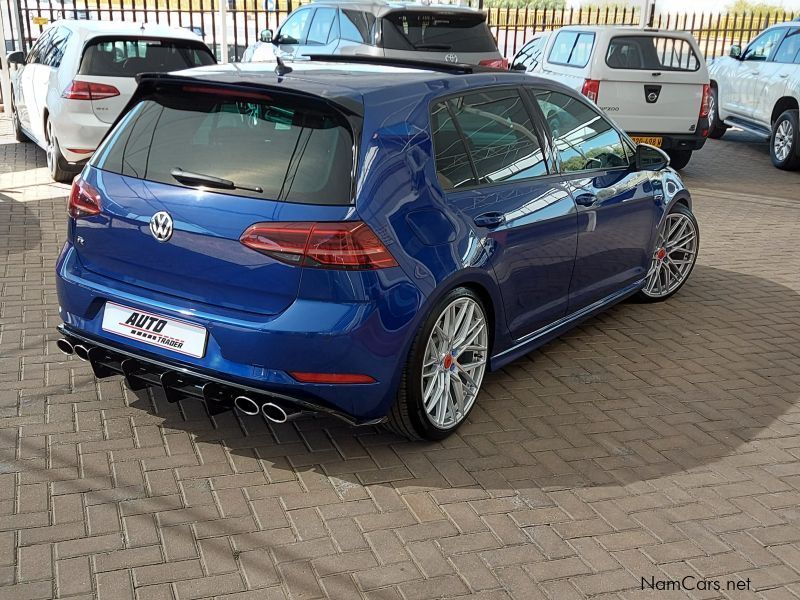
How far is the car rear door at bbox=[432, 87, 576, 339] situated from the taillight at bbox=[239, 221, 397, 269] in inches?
27.3

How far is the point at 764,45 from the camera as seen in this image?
13.6 m

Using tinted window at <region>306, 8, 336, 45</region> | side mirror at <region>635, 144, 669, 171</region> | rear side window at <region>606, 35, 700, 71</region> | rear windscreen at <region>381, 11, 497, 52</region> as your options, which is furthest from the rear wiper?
tinted window at <region>306, 8, 336, 45</region>

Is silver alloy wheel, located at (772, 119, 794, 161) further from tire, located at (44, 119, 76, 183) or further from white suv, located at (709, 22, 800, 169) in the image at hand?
tire, located at (44, 119, 76, 183)

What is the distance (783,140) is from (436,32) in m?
5.18

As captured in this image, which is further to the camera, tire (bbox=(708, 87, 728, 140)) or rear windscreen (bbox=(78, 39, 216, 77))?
tire (bbox=(708, 87, 728, 140))

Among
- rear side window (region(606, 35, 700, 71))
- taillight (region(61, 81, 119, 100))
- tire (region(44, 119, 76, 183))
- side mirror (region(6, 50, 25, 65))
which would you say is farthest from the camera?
rear side window (region(606, 35, 700, 71))

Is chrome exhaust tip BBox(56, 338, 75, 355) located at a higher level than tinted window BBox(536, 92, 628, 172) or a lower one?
lower

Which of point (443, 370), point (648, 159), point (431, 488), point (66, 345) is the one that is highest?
point (648, 159)

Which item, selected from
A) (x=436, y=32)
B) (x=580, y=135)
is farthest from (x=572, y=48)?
(x=580, y=135)

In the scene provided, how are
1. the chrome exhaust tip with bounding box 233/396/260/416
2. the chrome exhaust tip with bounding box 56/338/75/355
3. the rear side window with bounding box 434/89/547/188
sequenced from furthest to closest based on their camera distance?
the rear side window with bounding box 434/89/547/188
the chrome exhaust tip with bounding box 56/338/75/355
the chrome exhaust tip with bounding box 233/396/260/416

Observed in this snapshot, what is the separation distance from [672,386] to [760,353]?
3.06ft

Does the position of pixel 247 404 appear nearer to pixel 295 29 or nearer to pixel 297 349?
pixel 297 349

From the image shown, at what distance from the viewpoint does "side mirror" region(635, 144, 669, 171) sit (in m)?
5.71

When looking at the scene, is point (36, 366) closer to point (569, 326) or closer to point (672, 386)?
point (569, 326)
